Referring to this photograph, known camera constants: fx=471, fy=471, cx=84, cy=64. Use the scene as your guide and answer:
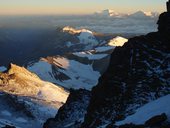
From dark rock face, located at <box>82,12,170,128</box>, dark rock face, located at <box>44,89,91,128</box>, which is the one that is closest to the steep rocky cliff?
dark rock face, located at <box>82,12,170,128</box>

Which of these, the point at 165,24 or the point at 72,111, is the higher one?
the point at 165,24

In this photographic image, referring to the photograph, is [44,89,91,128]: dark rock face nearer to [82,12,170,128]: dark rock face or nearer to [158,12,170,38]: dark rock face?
[82,12,170,128]: dark rock face

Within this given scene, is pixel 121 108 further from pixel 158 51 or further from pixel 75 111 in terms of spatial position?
pixel 75 111

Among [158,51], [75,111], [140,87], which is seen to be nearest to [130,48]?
[158,51]

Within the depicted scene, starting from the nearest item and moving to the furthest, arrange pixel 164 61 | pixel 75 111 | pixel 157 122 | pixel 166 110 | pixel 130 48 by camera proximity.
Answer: pixel 157 122, pixel 166 110, pixel 164 61, pixel 130 48, pixel 75 111

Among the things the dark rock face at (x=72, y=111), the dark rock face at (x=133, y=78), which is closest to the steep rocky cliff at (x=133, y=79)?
the dark rock face at (x=133, y=78)

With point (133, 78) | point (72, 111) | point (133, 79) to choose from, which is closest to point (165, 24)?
point (133, 78)

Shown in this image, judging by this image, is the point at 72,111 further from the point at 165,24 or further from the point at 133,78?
the point at 165,24
